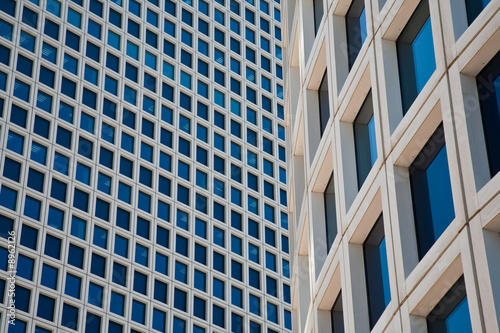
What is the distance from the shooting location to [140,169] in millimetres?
78500

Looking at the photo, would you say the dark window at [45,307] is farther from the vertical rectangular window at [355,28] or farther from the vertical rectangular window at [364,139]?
the vertical rectangular window at [364,139]

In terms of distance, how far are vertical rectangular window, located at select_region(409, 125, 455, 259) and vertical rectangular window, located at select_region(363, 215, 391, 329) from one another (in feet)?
6.42

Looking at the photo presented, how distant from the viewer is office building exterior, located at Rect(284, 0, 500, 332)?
1532 centimetres

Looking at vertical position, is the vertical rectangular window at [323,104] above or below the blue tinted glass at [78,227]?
below

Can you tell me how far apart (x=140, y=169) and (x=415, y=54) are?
2387 inches

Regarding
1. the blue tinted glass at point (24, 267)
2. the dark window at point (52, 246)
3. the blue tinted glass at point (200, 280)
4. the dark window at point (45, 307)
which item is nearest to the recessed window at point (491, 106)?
the dark window at point (45, 307)

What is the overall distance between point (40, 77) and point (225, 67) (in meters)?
20.8

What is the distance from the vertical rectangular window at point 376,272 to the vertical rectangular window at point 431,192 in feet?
6.42

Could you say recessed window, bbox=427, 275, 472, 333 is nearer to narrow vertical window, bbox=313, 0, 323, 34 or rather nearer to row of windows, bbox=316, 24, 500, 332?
row of windows, bbox=316, 24, 500, 332

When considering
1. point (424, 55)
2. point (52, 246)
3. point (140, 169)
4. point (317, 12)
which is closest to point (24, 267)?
point (52, 246)

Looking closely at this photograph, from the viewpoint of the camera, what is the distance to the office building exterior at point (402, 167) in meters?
15.3

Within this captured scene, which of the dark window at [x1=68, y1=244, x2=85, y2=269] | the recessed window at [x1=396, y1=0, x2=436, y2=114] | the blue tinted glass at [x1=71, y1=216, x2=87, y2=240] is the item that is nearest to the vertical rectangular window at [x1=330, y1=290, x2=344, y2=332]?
the recessed window at [x1=396, y1=0, x2=436, y2=114]

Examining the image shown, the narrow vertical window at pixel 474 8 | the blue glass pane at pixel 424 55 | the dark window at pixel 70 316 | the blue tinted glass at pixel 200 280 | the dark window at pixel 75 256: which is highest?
the blue tinted glass at pixel 200 280

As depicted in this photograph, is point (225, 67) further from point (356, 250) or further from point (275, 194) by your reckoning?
point (356, 250)
